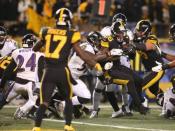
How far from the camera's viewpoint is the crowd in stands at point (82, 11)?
65.1 feet

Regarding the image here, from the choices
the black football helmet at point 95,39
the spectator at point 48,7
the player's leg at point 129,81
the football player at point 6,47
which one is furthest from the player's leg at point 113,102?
the spectator at point 48,7

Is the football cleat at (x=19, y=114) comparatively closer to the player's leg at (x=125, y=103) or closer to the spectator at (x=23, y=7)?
the player's leg at (x=125, y=103)

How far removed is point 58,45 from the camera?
1082 cm

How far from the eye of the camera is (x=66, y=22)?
35.9ft

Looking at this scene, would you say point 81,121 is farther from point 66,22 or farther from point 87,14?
point 87,14

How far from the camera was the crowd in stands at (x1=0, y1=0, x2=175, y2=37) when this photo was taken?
65.1 ft

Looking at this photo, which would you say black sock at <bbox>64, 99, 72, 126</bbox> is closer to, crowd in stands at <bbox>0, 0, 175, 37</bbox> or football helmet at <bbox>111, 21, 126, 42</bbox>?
football helmet at <bbox>111, 21, 126, 42</bbox>

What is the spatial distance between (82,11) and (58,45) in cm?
978

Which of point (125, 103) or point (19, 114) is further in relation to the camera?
point (125, 103)

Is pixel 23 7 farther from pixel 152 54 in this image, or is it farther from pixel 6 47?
pixel 152 54

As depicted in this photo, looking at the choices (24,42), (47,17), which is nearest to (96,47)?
(24,42)

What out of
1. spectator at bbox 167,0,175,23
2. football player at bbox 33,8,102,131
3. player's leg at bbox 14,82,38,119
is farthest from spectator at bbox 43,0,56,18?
football player at bbox 33,8,102,131

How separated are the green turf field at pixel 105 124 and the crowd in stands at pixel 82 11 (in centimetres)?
617

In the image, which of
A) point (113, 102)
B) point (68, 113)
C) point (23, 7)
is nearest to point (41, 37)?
point (68, 113)
